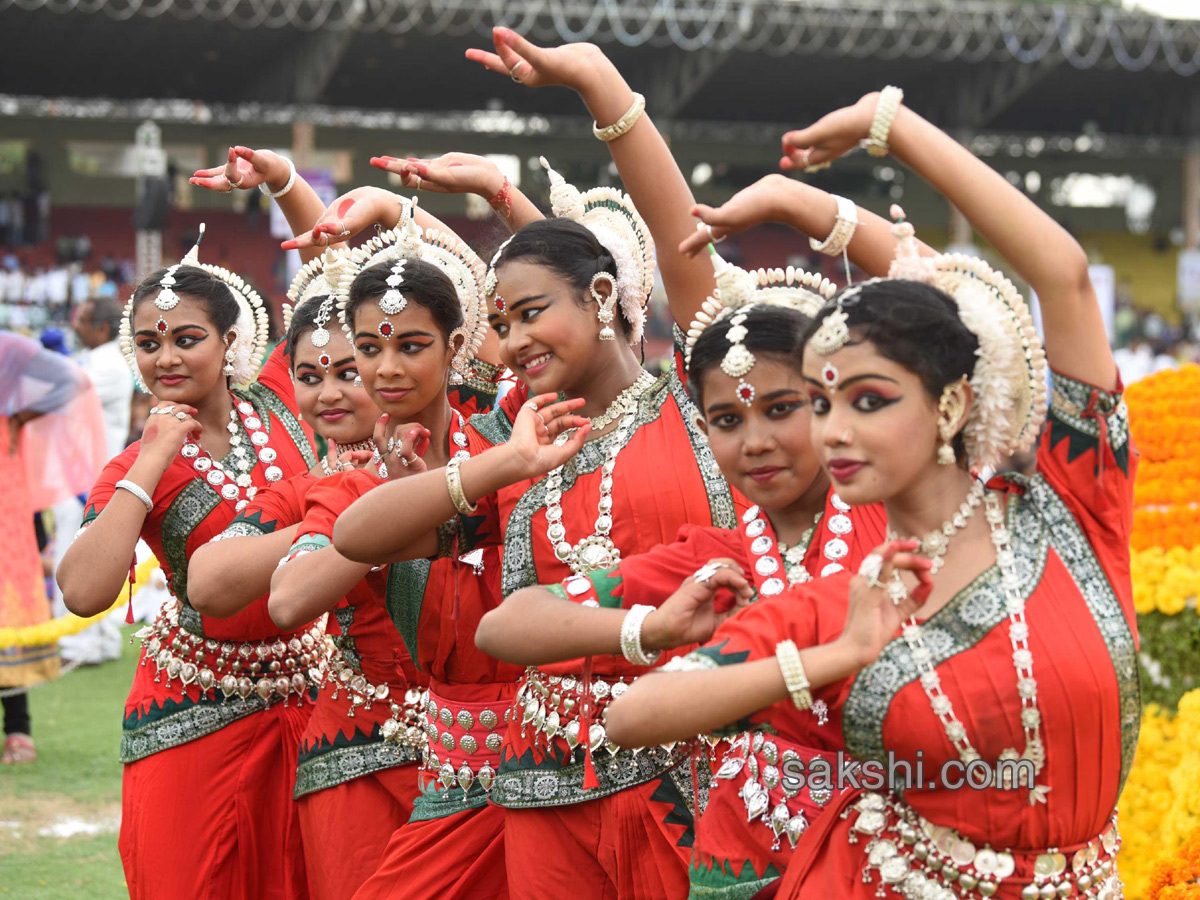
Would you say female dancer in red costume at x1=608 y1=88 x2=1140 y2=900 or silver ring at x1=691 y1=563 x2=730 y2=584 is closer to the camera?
female dancer in red costume at x1=608 y1=88 x2=1140 y2=900

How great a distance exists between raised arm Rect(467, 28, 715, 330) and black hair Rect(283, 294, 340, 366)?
1020 mm

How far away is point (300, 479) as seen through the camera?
399cm

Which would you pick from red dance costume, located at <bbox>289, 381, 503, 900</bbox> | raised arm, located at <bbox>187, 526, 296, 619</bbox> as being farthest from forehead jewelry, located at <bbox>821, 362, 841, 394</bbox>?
raised arm, located at <bbox>187, 526, 296, 619</bbox>

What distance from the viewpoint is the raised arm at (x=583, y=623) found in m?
2.42

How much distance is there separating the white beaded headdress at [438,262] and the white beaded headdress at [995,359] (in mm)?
1524

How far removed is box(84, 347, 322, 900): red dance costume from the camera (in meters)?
3.98

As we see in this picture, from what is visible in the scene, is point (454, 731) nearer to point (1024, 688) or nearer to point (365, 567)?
point (365, 567)

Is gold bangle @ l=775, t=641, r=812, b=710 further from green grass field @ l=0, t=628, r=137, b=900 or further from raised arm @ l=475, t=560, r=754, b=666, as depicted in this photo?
green grass field @ l=0, t=628, r=137, b=900

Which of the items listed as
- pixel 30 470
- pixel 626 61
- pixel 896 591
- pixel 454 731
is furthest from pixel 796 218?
pixel 626 61

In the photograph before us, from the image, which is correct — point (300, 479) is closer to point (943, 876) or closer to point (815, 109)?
point (943, 876)

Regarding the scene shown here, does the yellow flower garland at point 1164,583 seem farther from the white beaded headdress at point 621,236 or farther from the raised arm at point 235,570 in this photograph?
the raised arm at point 235,570

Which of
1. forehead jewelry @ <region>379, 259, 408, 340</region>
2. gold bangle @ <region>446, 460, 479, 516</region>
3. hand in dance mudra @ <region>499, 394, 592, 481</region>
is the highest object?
forehead jewelry @ <region>379, 259, 408, 340</region>

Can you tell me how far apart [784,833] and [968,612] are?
70 centimetres

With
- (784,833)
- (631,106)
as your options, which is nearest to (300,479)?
(631,106)
